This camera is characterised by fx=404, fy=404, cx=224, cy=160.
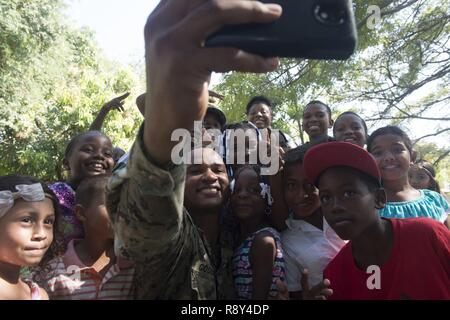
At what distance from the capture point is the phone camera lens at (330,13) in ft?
2.45

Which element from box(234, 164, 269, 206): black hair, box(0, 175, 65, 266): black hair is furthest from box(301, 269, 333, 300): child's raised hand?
box(0, 175, 65, 266): black hair

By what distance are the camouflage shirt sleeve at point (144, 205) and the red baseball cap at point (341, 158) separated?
0.98 m

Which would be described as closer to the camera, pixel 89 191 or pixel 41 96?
pixel 89 191

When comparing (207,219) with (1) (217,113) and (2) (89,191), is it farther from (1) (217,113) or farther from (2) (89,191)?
(1) (217,113)

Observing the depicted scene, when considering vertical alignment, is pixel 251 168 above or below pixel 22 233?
above

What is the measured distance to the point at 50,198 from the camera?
1.99 m

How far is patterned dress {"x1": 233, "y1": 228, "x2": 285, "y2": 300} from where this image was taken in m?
1.80

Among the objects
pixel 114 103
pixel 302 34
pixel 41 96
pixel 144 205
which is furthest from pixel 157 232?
pixel 41 96

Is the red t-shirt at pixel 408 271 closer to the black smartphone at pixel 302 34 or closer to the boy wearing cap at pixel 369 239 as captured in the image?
the boy wearing cap at pixel 369 239

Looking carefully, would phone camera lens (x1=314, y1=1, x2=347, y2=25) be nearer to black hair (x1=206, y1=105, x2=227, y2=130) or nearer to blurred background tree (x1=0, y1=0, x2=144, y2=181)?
black hair (x1=206, y1=105, x2=227, y2=130)

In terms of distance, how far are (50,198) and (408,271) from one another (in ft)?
5.43

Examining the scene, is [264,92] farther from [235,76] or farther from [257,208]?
[257,208]

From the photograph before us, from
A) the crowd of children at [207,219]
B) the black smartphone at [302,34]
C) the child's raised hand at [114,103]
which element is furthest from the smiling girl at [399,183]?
the child's raised hand at [114,103]

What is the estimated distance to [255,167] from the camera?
2361 millimetres
